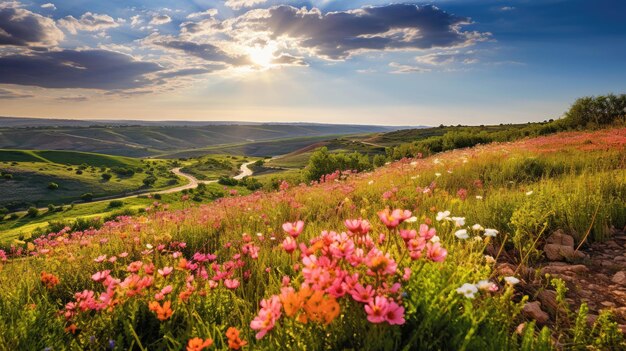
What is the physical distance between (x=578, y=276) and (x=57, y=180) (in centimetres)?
11773

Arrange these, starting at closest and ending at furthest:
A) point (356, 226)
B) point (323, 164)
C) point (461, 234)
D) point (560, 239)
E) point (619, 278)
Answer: point (356, 226) < point (461, 234) < point (619, 278) < point (560, 239) < point (323, 164)

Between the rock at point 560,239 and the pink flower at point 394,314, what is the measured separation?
11.6ft

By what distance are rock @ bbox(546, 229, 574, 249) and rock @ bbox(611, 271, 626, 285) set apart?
2.36 ft

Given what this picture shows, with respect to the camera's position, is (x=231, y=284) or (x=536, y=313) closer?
(x=231, y=284)

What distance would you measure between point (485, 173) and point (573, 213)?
14.7 ft

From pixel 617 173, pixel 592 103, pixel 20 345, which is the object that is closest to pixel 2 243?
pixel 20 345

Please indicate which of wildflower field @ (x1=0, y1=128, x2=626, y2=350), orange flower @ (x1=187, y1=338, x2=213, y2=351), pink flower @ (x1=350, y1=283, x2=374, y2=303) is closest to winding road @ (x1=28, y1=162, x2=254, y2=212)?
wildflower field @ (x1=0, y1=128, x2=626, y2=350)

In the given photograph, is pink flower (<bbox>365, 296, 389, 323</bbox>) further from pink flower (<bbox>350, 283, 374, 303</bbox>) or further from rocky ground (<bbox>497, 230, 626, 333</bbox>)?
rocky ground (<bbox>497, 230, 626, 333</bbox>)

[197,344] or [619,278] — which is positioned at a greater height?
[197,344]

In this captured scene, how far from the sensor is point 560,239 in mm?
4301

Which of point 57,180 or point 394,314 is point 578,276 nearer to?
point 394,314

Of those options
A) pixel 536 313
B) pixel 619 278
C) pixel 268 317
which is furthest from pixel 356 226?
pixel 619 278

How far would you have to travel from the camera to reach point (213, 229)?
6.97m

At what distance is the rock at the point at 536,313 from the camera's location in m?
2.87
